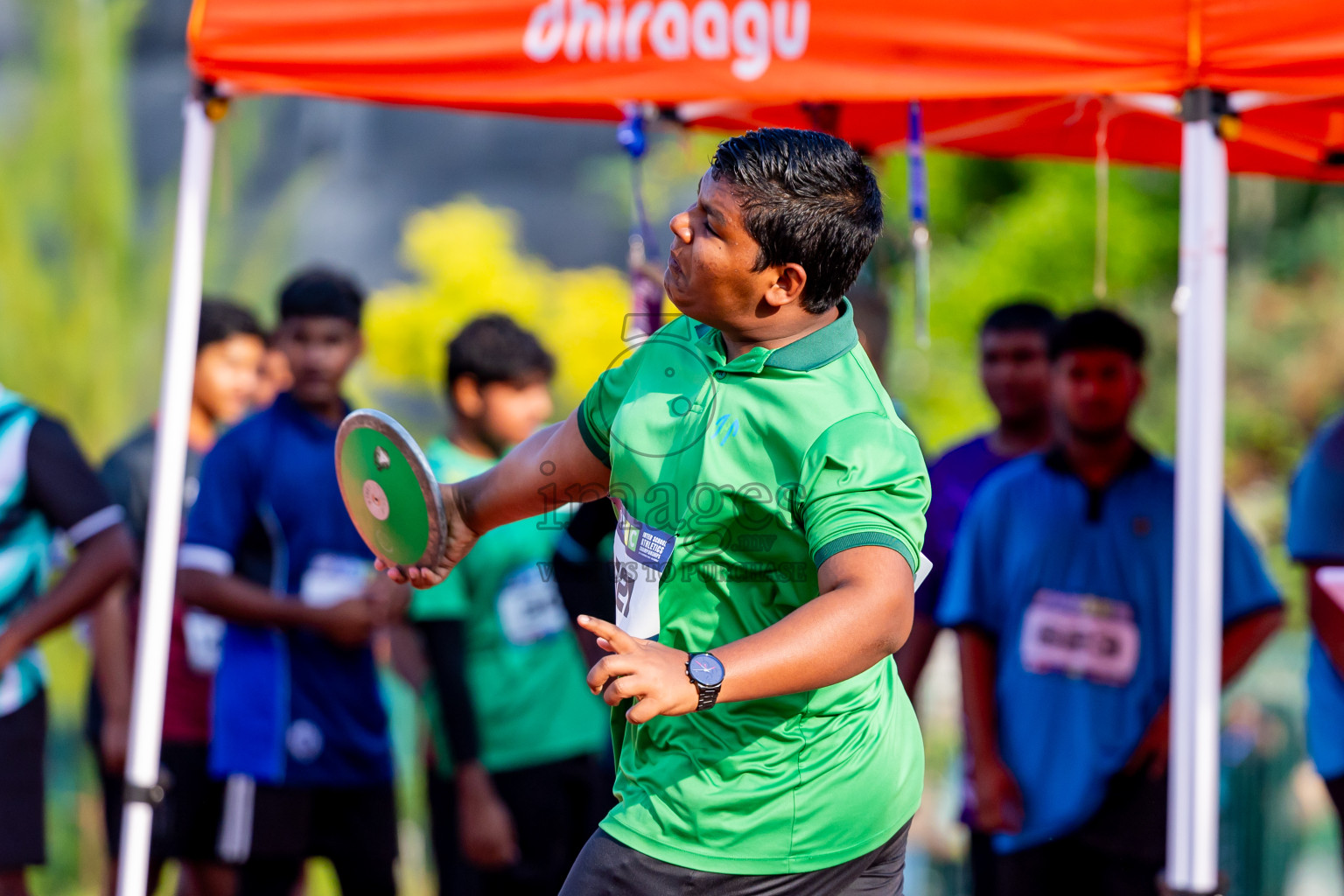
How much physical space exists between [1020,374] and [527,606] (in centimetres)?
166

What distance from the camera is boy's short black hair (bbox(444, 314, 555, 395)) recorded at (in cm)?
396

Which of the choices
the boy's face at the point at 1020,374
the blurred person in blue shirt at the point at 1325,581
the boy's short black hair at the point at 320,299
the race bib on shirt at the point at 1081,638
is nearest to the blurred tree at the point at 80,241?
the boy's short black hair at the point at 320,299

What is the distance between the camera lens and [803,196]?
1707 mm

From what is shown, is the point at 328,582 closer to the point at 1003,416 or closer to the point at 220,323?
the point at 220,323

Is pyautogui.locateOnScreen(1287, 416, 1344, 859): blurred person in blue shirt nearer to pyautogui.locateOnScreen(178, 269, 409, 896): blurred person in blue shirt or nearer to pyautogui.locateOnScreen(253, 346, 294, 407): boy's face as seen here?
pyautogui.locateOnScreen(178, 269, 409, 896): blurred person in blue shirt

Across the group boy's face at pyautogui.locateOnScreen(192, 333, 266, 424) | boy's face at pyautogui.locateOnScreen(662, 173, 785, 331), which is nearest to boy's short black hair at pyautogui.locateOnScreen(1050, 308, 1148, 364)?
boy's face at pyautogui.locateOnScreen(662, 173, 785, 331)

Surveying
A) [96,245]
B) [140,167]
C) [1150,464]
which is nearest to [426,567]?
[1150,464]

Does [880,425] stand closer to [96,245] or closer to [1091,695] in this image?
[1091,695]

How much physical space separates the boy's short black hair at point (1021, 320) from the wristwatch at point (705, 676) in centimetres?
293

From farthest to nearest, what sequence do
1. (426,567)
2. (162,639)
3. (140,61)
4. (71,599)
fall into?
1. (140,61)
2. (71,599)
3. (162,639)
4. (426,567)

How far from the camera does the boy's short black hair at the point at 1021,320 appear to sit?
422cm

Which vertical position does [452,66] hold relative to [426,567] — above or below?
above

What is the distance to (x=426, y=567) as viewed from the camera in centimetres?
209

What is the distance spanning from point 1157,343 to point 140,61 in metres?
10.8
